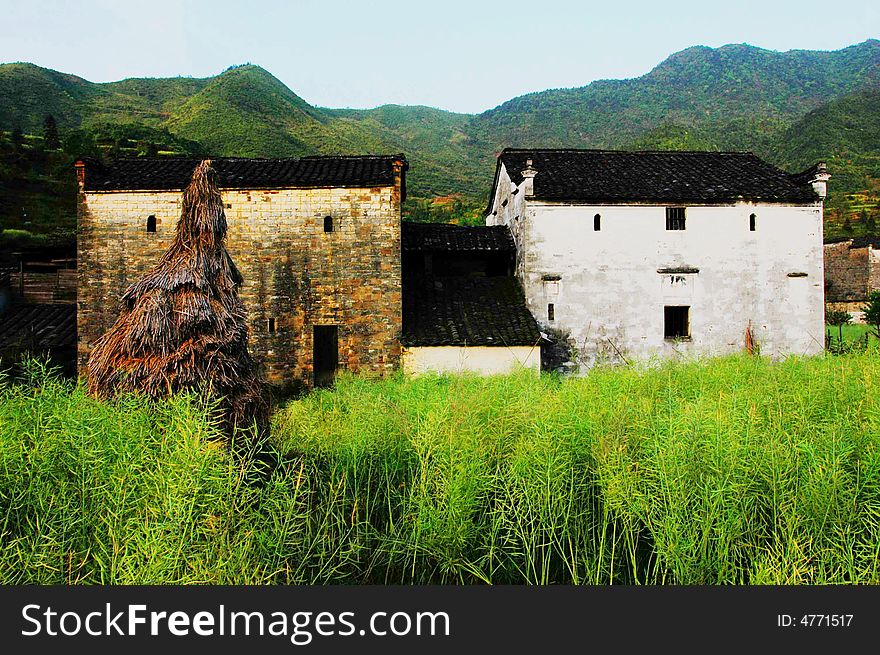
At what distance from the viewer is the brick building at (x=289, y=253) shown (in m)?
15.0

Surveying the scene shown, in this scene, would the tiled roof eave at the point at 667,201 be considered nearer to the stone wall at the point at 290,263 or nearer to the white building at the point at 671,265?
the white building at the point at 671,265

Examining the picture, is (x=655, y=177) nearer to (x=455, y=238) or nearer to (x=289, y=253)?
(x=455, y=238)

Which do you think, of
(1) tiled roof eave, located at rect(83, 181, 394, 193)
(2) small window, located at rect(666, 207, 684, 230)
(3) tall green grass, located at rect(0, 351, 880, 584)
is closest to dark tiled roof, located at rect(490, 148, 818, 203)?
(2) small window, located at rect(666, 207, 684, 230)

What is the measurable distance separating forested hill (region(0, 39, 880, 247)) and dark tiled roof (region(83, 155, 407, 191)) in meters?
15.9

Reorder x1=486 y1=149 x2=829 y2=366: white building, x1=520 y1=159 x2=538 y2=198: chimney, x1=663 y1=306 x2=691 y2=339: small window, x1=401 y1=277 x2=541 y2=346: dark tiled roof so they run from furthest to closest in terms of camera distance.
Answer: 1. x1=663 y1=306 x2=691 y2=339: small window
2. x1=486 y1=149 x2=829 y2=366: white building
3. x1=520 y1=159 x2=538 y2=198: chimney
4. x1=401 y1=277 x2=541 y2=346: dark tiled roof

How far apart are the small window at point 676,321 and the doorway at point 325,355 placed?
28.1 ft

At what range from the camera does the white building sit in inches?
654

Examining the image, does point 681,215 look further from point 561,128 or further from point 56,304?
point 561,128

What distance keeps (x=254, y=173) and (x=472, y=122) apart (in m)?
72.5

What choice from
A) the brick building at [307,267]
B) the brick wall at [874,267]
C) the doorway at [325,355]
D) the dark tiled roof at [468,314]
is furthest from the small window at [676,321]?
→ the brick wall at [874,267]

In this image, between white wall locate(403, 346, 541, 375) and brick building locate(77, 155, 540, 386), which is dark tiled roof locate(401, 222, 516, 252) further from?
white wall locate(403, 346, 541, 375)

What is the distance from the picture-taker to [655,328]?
16719 millimetres

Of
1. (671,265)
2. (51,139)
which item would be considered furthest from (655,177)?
(51,139)

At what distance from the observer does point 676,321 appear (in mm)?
17016
